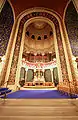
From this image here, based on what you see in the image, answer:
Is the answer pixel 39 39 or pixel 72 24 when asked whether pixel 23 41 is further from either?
pixel 39 39

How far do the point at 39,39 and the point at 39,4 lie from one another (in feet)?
26.3

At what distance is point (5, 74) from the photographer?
5.65 m

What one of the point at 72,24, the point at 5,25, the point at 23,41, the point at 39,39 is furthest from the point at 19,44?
the point at 39,39

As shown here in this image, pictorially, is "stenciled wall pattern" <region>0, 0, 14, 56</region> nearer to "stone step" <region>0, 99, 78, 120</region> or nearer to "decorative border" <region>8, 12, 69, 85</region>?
"decorative border" <region>8, 12, 69, 85</region>

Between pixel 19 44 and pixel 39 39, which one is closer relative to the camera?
pixel 19 44

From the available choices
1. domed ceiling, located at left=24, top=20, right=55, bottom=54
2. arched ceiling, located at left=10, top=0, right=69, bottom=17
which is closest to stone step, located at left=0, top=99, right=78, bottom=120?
arched ceiling, located at left=10, top=0, right=69, bottom=17

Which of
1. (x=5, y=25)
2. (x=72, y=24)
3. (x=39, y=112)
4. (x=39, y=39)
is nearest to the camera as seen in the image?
(x=39, y=112)

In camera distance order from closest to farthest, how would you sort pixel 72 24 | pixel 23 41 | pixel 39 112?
1. pixel 39 112
2. pixel 72 24
3. pixel 23 41

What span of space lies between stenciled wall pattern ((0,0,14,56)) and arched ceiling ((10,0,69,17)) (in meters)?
0.72

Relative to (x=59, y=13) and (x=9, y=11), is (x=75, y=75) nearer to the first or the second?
(x=59, y=13)

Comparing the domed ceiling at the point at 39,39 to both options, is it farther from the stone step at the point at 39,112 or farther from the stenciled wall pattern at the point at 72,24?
the stone step at the point at 39,112

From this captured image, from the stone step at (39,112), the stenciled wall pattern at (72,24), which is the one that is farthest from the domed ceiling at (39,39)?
the stone step at (39,112)

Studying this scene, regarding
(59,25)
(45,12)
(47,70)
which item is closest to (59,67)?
(59,25)

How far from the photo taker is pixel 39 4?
332 inches
